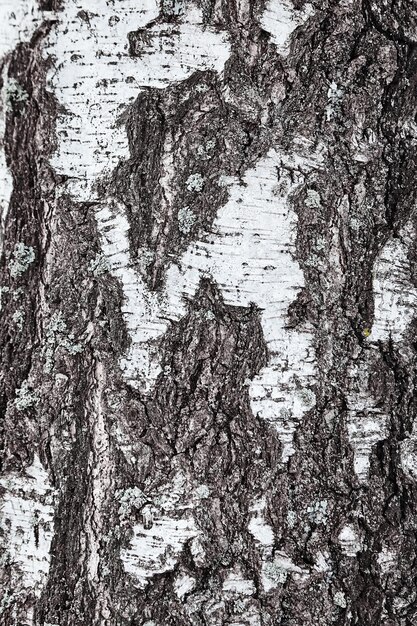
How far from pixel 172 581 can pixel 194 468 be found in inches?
8.8

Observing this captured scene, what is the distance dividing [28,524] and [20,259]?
541mm

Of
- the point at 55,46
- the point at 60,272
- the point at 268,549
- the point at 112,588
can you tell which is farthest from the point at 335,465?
the point at 55,46

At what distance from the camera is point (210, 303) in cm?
126

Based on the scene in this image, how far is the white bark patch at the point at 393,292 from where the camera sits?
4.25 ft

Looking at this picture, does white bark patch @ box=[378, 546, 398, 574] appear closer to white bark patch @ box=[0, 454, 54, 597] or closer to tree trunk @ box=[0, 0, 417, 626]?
tree trunk @ box=[0, 0, 417, 626]

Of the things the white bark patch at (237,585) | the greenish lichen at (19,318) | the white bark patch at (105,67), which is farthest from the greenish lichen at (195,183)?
the white bark patch at (237,585)

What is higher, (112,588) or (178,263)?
(178,263)

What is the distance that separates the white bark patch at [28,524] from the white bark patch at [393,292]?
0.74 metres

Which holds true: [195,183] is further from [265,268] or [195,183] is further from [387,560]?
[387,560]

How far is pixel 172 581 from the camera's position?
1.25 meters

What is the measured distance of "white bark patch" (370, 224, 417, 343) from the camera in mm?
1297

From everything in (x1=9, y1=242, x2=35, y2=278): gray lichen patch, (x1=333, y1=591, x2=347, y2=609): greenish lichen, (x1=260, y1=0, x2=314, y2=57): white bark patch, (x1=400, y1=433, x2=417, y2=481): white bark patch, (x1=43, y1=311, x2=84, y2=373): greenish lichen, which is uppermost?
(x1=260, y1=0, x2=314, y2=57): white bark patch

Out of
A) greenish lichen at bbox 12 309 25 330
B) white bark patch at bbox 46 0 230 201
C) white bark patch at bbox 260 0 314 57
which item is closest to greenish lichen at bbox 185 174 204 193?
white bark patch at bbox 46 0 230 201

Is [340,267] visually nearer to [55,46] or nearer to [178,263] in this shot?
[178,263]
